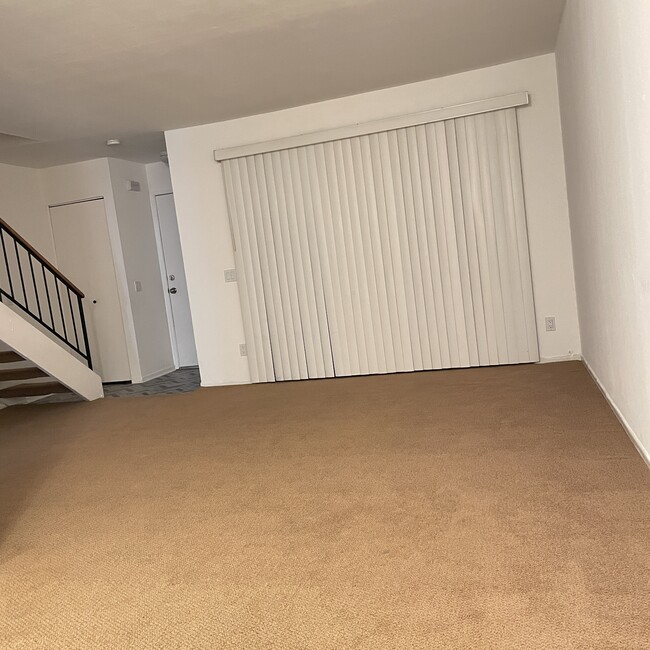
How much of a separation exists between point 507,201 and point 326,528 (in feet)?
12.4

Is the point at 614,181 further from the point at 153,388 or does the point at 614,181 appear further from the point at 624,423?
the point at 153,388

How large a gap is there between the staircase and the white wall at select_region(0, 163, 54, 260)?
331 mm

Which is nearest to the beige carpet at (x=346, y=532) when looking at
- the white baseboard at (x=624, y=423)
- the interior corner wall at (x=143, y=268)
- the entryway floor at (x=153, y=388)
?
the white baseboard at (x=624, y=423)

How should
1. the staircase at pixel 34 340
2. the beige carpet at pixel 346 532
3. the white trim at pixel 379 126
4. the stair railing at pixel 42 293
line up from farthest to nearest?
the stair railing at pixel 42 293
the staircase at pixel 34 340
the white trim at pixel 379 126
the beige carpet at pixel 346 532

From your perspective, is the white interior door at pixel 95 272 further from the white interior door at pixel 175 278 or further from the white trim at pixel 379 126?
the white trim at pixel 379 126

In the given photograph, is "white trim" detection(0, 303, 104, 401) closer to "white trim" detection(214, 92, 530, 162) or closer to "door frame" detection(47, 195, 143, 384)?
"door frame" detection(47, 195, 143, 384)

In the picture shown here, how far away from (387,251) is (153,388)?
2894 mm

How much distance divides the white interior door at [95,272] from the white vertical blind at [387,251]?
195 centimetres

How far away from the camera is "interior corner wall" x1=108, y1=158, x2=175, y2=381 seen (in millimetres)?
7387

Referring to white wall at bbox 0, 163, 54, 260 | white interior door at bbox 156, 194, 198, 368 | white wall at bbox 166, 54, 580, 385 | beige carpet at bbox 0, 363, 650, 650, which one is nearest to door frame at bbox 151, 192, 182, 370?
white interior door at bbox 156, 194, 198, 368

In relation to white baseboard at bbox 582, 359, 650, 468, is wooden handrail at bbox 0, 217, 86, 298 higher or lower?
higher

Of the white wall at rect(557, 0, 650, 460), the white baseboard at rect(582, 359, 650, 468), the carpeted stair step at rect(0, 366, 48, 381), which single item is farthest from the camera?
the carpeted stair step at rect(0, 366, 48, 381)

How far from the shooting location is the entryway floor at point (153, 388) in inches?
262

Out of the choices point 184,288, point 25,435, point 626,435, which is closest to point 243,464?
point 626,435
